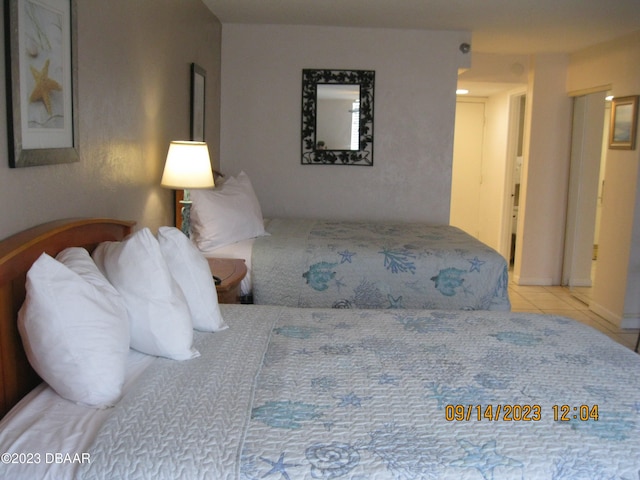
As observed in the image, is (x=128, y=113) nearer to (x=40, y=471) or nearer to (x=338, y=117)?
(x=40, y=471)

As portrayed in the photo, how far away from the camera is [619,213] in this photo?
4711 millimetres

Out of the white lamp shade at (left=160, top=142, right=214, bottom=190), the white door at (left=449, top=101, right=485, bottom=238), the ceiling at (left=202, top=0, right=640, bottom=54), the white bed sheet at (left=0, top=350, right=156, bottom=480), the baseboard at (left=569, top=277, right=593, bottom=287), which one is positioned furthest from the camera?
the white door at (left=449, top=101, right=485, bottom=238)

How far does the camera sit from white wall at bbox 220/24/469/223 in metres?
5.02

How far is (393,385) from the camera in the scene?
1.66m

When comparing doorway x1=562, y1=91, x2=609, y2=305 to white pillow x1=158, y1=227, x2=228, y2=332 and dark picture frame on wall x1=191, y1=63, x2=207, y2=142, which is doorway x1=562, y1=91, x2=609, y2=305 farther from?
white pillow x1=158, y1=227, x2=228, y2=332

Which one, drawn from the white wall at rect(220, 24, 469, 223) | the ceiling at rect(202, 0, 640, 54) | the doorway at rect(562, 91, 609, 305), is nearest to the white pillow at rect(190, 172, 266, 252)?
the white wall at rect(220, 24, 469, 223)

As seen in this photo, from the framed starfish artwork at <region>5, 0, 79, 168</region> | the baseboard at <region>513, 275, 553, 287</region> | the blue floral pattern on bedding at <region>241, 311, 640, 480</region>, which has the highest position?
the framed starfish artwork at <region>5, 0, 79, 168</region>

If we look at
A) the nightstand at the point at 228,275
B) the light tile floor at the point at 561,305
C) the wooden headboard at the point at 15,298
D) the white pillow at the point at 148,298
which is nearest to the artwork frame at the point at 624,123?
the light tile floor at the point at 561,305

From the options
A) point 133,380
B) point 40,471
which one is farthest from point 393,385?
point 40,471

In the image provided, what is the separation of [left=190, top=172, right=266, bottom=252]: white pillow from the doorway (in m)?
3.32

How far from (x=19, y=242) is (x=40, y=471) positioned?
0.65 meters

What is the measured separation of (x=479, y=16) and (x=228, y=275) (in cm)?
278

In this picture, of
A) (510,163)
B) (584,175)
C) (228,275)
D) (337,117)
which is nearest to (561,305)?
(584,175)

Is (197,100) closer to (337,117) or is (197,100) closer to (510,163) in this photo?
(337,117)
